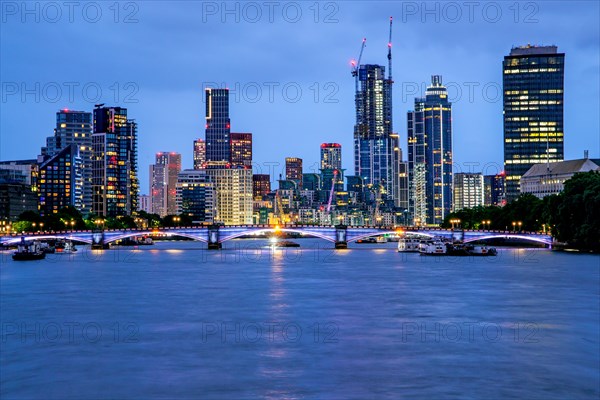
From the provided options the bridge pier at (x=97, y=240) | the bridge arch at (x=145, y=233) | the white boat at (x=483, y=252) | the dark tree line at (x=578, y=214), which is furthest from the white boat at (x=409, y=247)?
the bridge pier at (x=97, y=240)

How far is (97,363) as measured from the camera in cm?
4044

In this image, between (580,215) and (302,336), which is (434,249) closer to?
(580,215)

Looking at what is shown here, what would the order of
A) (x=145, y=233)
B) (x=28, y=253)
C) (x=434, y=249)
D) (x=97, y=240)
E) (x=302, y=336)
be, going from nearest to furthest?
(x=302, y=336)
(x=28, y=253)
(x=434, y=249)
(x=145, y=233)
(x=97, y=240)

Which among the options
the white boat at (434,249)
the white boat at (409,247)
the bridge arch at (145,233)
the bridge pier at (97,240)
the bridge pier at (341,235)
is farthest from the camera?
the bridge pier at (97,240)

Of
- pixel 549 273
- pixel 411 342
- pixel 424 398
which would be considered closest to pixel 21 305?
pixel 411 342

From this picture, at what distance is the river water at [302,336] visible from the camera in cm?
3597

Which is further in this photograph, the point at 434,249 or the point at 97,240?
the point at 97,240

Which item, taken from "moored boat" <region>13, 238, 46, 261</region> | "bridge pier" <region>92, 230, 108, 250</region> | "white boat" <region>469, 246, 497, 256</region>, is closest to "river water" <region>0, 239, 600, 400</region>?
"moored boat" <region>13, 238, 46, 261</region>

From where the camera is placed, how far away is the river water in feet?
118

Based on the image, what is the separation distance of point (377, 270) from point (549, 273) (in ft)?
62.0

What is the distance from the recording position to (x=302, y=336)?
4784 centimetres

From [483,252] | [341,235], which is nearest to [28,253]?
[341,235]

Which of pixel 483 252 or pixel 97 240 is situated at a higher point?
pixel 97 240

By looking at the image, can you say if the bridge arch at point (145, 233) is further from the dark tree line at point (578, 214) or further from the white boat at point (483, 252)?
the dark tree line at point (578, 214)
